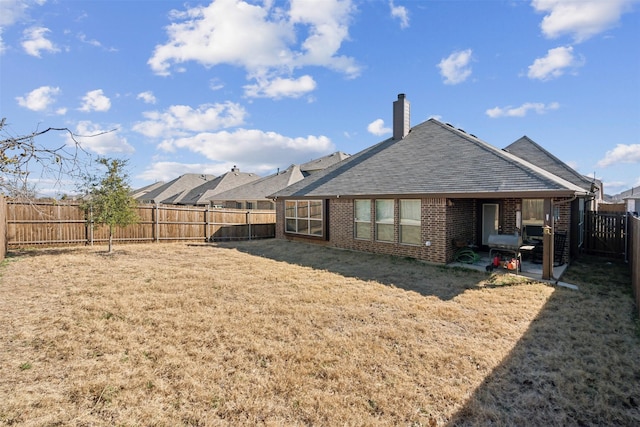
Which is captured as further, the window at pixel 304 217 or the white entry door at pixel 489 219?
the window at pixel 304 217

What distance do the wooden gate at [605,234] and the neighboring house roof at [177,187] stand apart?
3980 cm

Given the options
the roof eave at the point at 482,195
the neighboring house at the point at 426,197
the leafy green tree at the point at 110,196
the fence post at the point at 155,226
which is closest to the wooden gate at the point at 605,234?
the neighboring house at the point at 426,197

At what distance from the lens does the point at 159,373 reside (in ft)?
12.0

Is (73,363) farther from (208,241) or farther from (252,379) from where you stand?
(208,241)

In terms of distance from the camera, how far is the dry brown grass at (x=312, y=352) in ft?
10.1

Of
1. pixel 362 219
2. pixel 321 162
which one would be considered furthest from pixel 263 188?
pixel 362 219

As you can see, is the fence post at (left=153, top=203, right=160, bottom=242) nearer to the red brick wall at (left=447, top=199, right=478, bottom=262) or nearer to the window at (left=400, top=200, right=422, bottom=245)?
the window at (left=400, top=200, right=422, bottom=245)

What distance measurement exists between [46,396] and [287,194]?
1277 centimetres

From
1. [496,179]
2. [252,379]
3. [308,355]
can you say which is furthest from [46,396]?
[496,179]

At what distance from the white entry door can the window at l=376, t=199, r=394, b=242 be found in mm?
3593

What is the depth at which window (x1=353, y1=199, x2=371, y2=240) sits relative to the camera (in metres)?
12.1

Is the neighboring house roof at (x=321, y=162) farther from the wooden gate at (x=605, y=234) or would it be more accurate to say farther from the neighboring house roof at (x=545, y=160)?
the wooden gate at (x=605, y=234)

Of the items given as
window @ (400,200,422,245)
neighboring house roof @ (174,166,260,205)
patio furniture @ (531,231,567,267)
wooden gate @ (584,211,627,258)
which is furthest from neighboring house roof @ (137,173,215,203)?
wooden gate @ (584,211,627,258)

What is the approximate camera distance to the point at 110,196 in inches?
461
